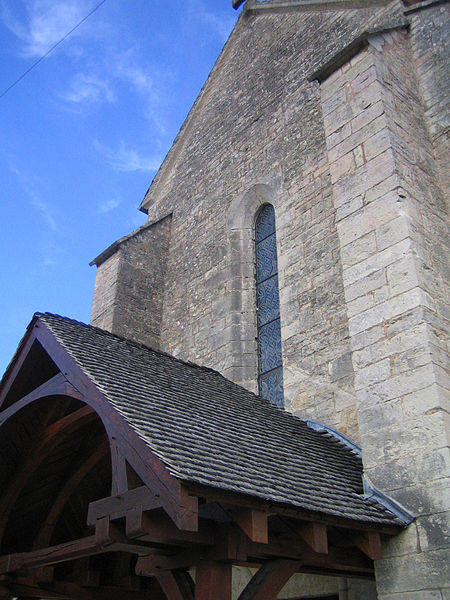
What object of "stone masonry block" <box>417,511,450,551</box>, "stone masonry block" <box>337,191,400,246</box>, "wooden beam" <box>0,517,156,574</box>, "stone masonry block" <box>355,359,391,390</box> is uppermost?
"stone masonry block" <box>337,191,400,246</box>

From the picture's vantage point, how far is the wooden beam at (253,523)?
338 centimetres

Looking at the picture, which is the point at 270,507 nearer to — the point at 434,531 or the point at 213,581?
the point at 213,581

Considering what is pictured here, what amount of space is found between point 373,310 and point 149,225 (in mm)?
6338

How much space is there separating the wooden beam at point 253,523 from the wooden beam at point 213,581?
46cm

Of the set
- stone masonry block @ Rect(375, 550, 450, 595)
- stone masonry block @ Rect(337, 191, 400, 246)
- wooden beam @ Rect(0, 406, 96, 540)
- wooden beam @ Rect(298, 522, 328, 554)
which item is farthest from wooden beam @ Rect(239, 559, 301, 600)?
stone masonry block @ Rect(337, 191, 400, 246)

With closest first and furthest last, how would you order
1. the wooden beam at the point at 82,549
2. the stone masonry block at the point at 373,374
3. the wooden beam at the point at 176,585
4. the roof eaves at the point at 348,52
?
the wooden beam at the point at 82,549 < the wooden beam at the point at 176,585 < the stone masonry block at the point at 373,374 < the roof eaves at the point at 348,52

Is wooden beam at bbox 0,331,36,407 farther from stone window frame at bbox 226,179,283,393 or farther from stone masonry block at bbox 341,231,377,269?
stone window frame at bbox 226,179,283,393

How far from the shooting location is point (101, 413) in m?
4.06

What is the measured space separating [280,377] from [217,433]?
321 cm

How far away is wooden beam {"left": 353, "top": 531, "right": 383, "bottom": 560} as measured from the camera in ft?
13.8

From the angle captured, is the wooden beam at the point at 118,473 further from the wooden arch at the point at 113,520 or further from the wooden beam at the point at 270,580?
the wooden beam at the point at 270,580

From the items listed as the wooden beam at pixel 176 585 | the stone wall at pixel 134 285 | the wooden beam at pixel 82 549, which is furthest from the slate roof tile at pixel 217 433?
the stone wall at pixel 134 285

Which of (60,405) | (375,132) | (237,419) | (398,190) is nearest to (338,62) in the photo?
(375,132)

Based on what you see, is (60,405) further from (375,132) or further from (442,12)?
(442,12)
